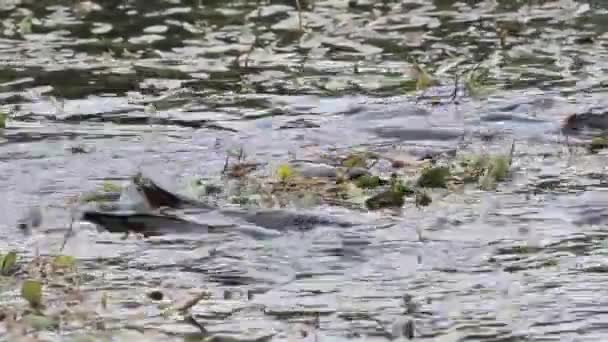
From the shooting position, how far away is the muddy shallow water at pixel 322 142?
3654 mm

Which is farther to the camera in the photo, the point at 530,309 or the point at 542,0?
the point at 542,0

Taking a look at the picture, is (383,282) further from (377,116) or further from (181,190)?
(377,116)

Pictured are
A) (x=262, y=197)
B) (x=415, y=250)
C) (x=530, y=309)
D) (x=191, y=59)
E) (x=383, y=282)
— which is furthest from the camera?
(x=191, y=59)

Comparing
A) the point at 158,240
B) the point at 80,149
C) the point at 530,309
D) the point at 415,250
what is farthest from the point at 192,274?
the point at 80,149

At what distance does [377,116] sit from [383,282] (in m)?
1.94

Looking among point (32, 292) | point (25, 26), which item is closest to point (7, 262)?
point (32, 292)

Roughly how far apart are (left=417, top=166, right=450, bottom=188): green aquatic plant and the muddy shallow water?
126 millimetres

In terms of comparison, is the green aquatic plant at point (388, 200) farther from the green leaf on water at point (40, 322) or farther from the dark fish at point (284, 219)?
the green leaf on water at point (40, 322)

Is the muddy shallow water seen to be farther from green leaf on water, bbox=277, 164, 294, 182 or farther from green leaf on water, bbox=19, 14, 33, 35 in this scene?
green leaf on water, bbox=277, 164, 294, 182

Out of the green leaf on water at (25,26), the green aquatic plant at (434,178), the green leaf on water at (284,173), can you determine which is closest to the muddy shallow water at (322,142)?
the green leaf on water at (25,26)

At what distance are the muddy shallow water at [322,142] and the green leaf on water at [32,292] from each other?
0.46 ft

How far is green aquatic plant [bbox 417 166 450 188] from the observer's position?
471 cm

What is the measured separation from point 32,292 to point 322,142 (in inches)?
80.3

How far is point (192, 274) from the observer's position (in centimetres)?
392
